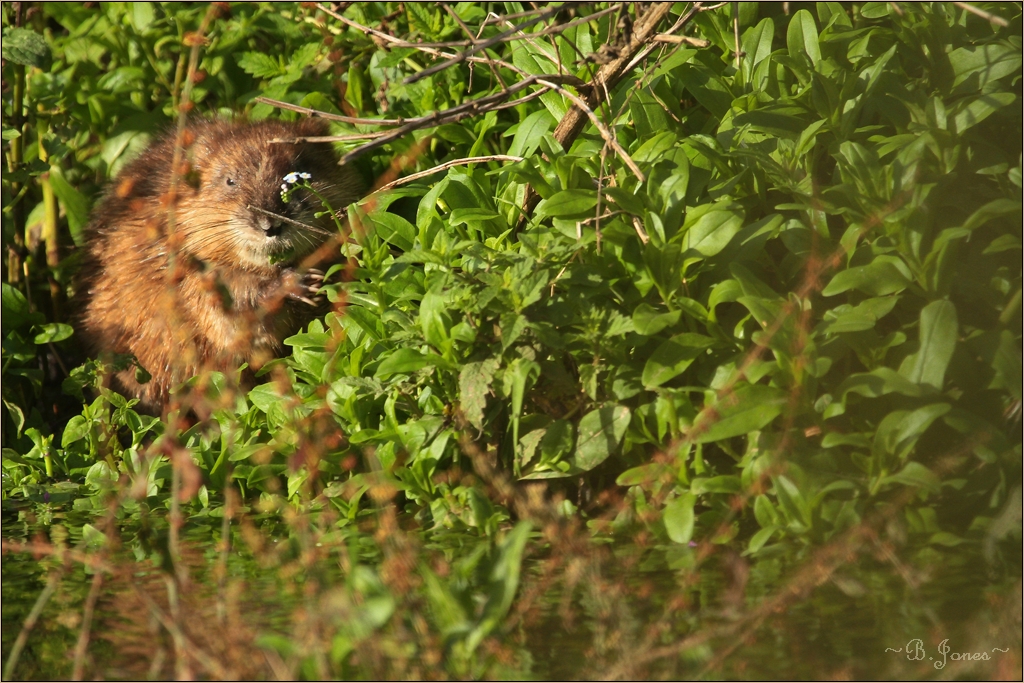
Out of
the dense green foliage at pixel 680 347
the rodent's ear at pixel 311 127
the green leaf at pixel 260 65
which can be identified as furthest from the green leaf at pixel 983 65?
the green leaf at pixel 260 65

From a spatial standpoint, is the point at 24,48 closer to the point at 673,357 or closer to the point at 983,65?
the point at 673,357

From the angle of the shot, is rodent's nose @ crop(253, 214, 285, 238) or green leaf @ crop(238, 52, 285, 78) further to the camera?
green leaf @ crop(238, 52, 285, 78)

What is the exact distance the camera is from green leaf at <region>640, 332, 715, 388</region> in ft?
8.62

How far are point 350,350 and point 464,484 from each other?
0.64 metres

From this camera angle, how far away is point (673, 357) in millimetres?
2658

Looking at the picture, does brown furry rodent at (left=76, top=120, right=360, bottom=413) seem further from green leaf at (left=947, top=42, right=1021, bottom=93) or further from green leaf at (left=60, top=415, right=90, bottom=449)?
green leaf at (left=947, top=42, right=1021, bottom=93)

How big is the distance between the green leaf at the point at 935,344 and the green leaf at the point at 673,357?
0.49 m

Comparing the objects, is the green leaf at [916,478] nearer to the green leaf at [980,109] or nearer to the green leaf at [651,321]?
the green leaf at [651,321]

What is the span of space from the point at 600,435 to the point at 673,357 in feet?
0.96

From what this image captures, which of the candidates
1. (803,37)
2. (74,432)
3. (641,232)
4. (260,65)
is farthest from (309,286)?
(803,37)

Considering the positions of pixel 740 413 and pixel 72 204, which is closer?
pixel 740 413

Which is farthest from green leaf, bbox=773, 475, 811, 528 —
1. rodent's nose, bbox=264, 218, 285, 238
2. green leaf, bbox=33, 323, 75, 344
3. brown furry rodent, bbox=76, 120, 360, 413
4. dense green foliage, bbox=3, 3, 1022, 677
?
green leaf, bbox=33, 323, 75, 344

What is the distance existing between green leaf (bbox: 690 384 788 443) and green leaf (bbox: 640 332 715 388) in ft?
0.48

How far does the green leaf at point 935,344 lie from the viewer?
8.02ft
